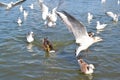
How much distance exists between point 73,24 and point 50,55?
17.1ft

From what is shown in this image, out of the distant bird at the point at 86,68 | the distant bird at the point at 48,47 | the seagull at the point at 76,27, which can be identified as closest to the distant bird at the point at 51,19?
the distant bird at the point at 48,47

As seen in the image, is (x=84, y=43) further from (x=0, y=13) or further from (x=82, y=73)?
(x=0, y=13)

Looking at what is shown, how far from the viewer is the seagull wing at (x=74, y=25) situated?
793 centimetres

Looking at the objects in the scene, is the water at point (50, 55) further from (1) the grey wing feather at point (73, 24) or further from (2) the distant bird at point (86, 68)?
(1) the grey wing feather at point (73, 24)

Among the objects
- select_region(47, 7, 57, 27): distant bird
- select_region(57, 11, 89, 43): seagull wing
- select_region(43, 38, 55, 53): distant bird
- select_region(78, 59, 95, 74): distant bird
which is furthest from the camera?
select_region(47, 7, 57, 27): distant bird

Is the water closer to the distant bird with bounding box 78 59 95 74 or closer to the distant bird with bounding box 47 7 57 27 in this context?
the distant bird with bounding box 78 59 95 74

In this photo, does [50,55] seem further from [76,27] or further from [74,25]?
[74,25]

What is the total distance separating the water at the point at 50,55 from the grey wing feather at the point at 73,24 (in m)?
2.71

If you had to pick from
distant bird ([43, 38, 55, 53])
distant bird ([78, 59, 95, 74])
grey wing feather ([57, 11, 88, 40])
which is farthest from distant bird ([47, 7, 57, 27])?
grey wing feather ([57, 11, 88, 40])

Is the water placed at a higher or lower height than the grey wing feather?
lower

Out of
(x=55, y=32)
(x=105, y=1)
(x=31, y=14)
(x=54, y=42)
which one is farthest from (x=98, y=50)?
(x=105, y=1)

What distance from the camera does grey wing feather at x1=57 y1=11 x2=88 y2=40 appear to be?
7.93 meters

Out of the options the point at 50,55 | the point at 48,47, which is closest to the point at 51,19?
the point at 48,47

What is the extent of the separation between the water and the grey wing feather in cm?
271
